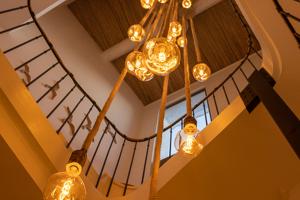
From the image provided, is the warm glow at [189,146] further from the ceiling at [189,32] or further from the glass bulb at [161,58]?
the ceiling at [189,32]

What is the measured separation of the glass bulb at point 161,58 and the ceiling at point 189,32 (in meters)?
5.95

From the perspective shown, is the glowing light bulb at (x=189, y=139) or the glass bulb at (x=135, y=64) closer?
the glowing light bulb at (x=189, y=139)

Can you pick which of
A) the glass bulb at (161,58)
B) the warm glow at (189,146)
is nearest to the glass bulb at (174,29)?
the glass bulb at (161,58)

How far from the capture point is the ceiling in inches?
292

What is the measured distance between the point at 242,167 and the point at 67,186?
2358 millimetres

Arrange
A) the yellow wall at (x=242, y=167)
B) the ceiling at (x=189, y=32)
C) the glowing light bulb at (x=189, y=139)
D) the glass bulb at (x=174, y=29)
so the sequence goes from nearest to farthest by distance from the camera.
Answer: the glowing light bulb at (x=189, y=139) < the glass bulb at (x=174, y=29) < the yellow wall at (x=242, y=167) < the ceiling at (x=189, y=32)

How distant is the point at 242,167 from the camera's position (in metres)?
3.22

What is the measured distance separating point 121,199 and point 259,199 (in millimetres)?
1486

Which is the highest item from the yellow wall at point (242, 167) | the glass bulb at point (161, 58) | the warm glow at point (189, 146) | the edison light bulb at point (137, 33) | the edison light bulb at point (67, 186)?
the edison light bulb at point (137, 33)

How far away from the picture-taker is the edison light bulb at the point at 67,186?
1.28 metres

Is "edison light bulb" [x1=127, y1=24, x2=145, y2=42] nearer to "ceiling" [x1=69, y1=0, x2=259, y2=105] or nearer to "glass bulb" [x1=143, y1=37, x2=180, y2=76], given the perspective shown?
"glass bulb" [x1=143, y1=37, x2=180, y2=76]

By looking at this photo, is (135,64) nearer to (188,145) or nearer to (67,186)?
(188,145)

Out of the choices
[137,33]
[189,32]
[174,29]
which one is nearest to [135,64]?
[137,33]

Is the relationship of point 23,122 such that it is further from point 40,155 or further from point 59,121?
point 59,121
